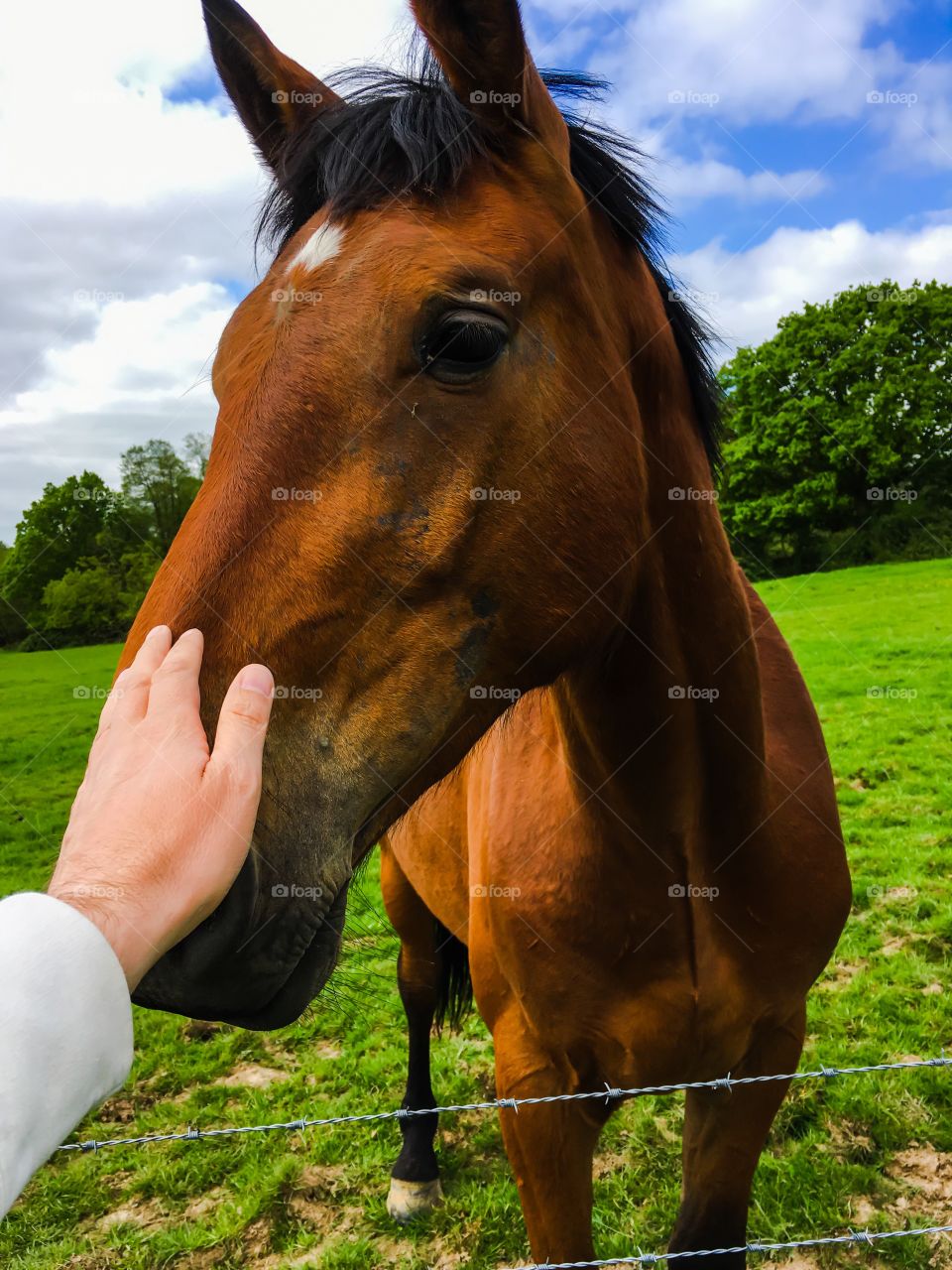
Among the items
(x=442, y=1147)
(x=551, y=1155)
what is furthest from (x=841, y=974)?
(x=551, y=1155)

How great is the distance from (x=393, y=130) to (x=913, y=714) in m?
10.4

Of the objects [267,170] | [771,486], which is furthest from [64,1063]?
[771,486]

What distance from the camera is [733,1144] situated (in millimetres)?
2551

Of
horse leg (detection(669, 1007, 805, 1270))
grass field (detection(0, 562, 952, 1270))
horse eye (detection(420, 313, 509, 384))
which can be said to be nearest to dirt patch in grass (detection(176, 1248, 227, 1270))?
grass field (detection(0, 562, 952, 1270))

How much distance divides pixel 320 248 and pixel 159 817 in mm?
1157

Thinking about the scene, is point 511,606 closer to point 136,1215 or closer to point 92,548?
point 136,1215

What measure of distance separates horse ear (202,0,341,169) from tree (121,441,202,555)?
7229 mm

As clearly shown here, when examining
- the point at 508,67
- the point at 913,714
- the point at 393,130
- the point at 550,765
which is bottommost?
the point at 913,714

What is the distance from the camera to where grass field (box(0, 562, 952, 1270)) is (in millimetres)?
3479

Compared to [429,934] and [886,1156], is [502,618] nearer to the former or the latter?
[429,934]

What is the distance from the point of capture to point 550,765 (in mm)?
2527

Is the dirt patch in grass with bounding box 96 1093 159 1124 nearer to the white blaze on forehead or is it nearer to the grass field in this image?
the grass field

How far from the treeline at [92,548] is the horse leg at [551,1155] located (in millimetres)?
10005

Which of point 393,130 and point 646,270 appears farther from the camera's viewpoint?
point 646,270
